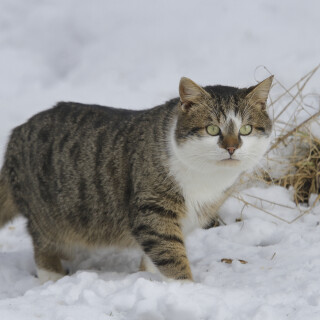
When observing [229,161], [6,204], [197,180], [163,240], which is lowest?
[163,240]

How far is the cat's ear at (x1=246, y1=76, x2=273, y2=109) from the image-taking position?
2826 mm

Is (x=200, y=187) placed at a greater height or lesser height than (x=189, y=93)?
lesser

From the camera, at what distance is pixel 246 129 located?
2.75 m

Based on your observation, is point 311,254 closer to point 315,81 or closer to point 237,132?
point 237,132

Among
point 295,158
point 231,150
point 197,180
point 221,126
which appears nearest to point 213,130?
point 221,126

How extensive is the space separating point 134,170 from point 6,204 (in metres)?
1.21

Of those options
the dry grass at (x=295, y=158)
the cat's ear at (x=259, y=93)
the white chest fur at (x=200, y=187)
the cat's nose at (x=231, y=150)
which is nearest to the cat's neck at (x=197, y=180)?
the white chest fur at (x=200, y=187)

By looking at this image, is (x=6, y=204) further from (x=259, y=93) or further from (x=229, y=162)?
(x=259, y=93)

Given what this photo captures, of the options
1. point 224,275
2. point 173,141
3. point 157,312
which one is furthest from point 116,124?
point 157,312

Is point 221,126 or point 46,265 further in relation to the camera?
point 46,265

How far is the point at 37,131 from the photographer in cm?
348

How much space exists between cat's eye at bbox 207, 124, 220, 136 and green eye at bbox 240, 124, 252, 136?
128 millimetres

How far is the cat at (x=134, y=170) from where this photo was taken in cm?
276

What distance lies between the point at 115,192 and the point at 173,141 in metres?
0.52
